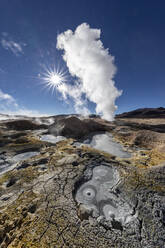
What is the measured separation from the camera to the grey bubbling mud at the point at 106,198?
17.7ft

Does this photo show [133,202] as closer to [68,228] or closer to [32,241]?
[68,228]

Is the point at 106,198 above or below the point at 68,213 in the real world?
below

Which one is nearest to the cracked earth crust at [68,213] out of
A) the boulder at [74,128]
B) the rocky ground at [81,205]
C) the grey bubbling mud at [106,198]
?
the rocky ground at [81,205]

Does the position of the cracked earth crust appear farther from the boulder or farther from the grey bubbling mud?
the boulder

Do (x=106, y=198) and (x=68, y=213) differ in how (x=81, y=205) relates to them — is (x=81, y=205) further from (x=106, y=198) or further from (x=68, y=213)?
(x=106, y=198)

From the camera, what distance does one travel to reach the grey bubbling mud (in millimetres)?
5391

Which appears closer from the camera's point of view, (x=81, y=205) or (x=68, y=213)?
(x=68, y=213)

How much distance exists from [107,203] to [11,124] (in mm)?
34528

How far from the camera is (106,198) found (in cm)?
638

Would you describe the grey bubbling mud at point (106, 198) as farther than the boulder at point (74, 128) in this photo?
No

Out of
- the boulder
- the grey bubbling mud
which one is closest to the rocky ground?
the grey bubbling mud

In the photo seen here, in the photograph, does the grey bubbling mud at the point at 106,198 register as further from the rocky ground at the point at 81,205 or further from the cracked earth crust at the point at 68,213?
the cracked earth crust at the point at 68,213

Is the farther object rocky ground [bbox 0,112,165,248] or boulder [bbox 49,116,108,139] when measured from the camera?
boulder [bbox 49,116,108,139]

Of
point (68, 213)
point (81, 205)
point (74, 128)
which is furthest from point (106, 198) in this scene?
point (74, 128)
